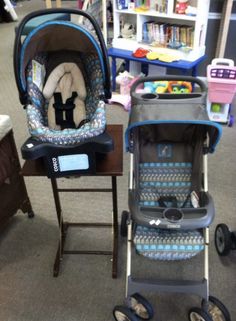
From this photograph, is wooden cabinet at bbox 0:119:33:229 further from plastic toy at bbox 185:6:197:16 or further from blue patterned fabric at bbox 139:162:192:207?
plastic toy at bbox 185:6:197:16

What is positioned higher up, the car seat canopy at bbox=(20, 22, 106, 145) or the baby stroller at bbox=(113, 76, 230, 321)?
the car seat canopy at bbox=(20, 22, 106, 145)

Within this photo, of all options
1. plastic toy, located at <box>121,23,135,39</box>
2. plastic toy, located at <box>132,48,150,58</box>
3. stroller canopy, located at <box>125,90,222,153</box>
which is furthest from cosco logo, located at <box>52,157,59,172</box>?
plastic toy, located at <box>121,23,135,39</box>

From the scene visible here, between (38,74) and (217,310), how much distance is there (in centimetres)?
137

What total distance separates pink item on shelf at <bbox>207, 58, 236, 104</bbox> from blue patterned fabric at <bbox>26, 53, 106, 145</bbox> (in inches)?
57.3

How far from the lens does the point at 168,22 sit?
3.32 m

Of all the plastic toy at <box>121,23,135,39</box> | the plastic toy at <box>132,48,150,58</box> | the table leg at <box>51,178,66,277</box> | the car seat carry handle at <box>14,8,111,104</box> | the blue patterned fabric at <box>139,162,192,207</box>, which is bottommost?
the table leg at <box>51,178,66,277</box>

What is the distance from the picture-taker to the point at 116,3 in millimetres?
3303

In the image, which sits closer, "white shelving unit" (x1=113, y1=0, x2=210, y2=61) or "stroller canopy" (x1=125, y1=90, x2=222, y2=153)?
"stroller canopy" (x1=125, y1=90, x2=222, y2=153)

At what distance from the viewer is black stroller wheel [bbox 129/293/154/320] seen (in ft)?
4.66

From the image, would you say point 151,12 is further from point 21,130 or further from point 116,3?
point 21,130

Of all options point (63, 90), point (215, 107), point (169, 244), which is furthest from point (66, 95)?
point (215, 107)

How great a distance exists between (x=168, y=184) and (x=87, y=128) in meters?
0.55

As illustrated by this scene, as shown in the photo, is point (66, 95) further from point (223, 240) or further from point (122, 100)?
point (122, 100)

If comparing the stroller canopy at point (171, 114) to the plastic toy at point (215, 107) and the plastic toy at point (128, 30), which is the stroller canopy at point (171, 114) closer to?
the plastic toy at point (215, 107)
